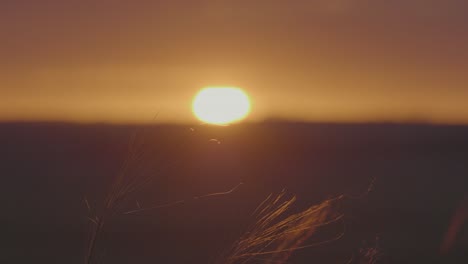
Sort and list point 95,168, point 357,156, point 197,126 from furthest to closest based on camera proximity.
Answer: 1. point 357,156
2. point 95,168
3. point 197,126

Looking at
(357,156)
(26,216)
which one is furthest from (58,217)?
(357,156)

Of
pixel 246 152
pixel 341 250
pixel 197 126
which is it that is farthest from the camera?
pixel 246 152

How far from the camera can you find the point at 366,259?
3.05m

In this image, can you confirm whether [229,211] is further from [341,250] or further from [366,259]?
[366,259]

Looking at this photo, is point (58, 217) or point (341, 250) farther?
point (58, 217)

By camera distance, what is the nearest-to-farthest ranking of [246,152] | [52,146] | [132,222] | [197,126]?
[197,126], [132,222], [246,152], [52,146]

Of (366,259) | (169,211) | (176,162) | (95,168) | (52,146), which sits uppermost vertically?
(52,146)

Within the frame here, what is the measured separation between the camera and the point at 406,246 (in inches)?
387

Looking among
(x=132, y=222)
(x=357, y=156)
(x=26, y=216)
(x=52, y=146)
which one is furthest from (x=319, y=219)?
(x=52, y=146)

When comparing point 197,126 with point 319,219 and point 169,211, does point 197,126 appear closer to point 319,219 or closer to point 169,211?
point 319,219

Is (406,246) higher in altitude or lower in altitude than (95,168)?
lower

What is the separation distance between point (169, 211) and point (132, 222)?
149 cm

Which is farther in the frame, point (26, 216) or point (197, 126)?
point (26, 216)

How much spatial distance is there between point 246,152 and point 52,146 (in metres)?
9.05
